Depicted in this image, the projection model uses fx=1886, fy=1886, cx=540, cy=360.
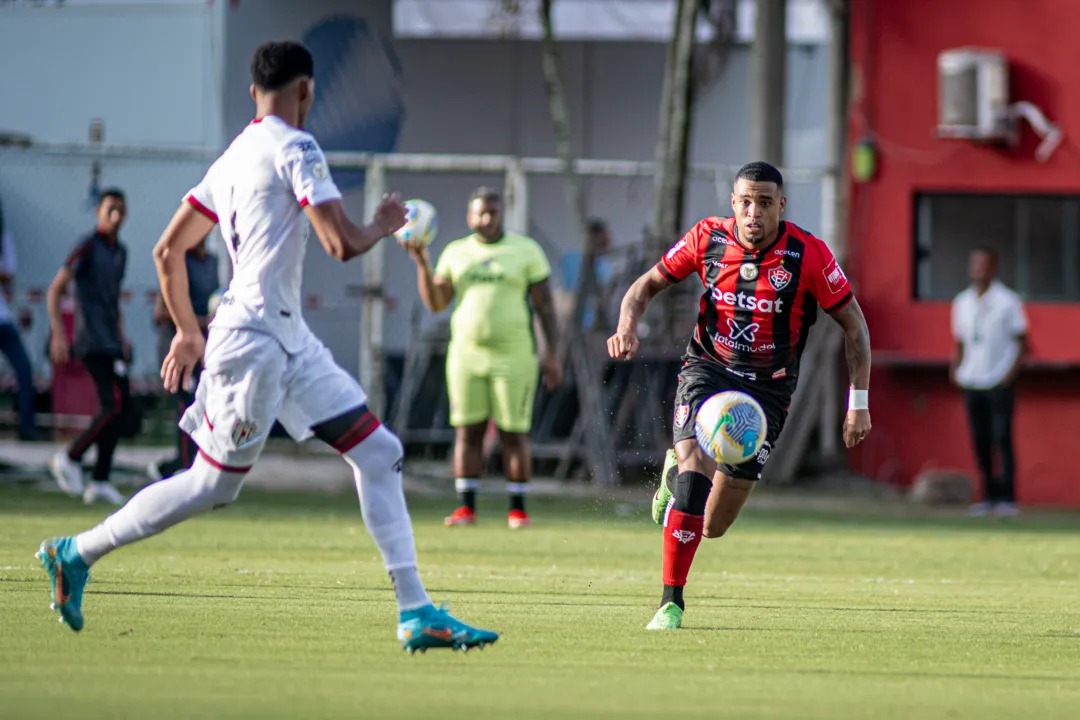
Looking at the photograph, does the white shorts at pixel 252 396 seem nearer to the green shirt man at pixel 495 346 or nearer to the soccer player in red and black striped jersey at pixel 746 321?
the soccer player in red and black striped jersey at pixel 746 321

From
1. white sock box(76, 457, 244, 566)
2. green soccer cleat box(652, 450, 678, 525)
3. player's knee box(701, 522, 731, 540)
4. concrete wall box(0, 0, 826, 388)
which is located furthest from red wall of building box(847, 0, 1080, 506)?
white sock box(76, 457, 244, 566)

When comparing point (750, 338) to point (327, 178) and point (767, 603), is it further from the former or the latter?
point (327, 178)

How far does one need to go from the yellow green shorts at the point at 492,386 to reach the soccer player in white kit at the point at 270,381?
7.14 metres

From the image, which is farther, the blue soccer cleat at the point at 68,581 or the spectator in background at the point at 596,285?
the spectator in background at the point at 596,285

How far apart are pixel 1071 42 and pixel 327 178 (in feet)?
49.5

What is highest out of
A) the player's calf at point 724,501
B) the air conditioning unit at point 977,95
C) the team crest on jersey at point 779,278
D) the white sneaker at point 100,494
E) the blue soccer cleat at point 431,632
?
the air conditioning unit at point 977,95

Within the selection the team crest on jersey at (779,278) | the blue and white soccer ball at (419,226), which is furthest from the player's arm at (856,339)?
the blue and white soccer ball at (419,226)

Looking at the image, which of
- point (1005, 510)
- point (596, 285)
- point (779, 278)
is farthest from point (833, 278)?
point (596, 285)

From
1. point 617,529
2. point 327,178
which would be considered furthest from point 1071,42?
point 327,178

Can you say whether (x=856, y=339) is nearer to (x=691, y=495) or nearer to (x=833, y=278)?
(x=833, y=278)

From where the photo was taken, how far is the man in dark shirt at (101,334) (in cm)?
1516

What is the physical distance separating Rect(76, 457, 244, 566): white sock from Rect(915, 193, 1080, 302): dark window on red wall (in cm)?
1489

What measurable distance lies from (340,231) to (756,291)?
2620mm

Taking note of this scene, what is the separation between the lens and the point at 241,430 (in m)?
7.06
